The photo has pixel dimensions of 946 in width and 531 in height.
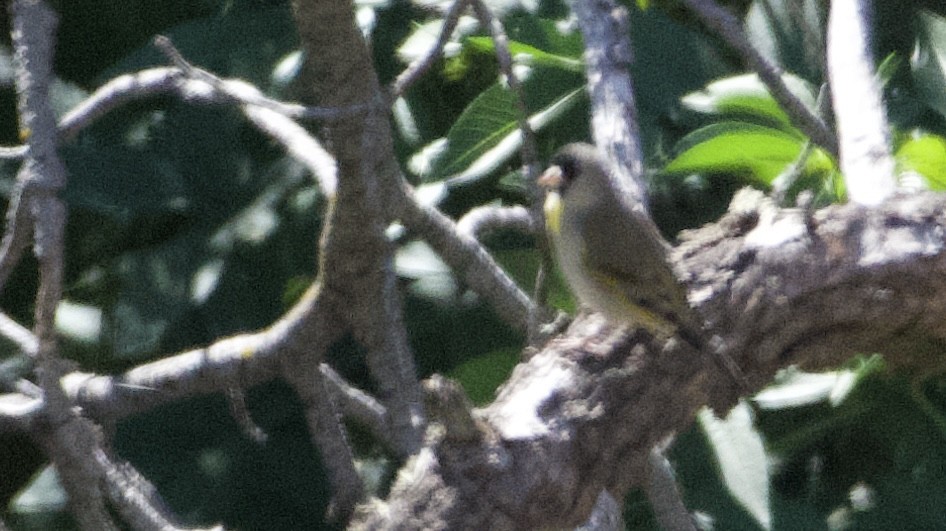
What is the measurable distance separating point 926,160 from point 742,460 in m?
0.72

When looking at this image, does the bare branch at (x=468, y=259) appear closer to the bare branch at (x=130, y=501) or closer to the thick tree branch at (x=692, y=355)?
the thick tree branch at (x=692, y=355)

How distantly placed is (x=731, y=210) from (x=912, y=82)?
0.91m

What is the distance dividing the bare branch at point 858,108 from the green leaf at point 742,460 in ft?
1.71

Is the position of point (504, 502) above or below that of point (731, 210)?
below

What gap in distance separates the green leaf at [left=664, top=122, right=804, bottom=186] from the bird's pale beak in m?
0.32

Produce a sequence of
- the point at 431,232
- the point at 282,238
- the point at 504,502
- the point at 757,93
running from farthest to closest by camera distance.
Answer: the point at 282,238, the point at 757,93, the point at 431,232, the point at 504,502

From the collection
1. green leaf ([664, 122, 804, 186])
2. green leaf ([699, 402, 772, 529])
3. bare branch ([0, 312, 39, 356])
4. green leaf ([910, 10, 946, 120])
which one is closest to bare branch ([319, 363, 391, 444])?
bare branch ([0, 312, 39, 356])

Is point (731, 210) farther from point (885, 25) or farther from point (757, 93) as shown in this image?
point (885, 25)

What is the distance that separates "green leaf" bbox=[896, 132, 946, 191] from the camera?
270cm

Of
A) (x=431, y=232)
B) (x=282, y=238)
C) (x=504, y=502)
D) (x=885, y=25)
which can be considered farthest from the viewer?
(x=885, y=25)

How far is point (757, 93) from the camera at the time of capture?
2.92m

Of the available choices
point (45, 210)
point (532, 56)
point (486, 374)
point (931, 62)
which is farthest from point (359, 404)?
point (931, 62)

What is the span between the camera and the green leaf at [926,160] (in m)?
2.70

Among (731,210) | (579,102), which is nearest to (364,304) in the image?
(731,210)
